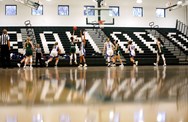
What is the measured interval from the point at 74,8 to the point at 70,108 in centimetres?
2423

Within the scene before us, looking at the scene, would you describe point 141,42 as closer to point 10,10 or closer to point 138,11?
point 138,11

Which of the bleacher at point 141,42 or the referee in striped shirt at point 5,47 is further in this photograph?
the bleacher at point 141,42

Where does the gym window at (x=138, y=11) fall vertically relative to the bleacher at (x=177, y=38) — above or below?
above

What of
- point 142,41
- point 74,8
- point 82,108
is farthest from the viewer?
point 74,8

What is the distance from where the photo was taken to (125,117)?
9.01 feet

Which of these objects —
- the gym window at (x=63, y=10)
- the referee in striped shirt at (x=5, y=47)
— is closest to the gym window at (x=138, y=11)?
the gym window at (x=63, y=10)

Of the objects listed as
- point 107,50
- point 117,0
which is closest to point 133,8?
point 117,0

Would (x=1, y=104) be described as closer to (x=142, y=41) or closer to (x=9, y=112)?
(x=9, y=112)

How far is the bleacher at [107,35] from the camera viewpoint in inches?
800

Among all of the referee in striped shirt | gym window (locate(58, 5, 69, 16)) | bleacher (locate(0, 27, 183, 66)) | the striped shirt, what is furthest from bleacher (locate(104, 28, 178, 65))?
the striped shirt

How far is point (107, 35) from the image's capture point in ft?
80.8

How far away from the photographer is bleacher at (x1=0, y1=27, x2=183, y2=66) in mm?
20328

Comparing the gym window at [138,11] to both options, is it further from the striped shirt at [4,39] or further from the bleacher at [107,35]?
the striped shirt at [4,39]

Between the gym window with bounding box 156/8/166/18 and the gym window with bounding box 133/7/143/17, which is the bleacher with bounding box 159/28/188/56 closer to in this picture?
the gym window with bounding box 156/8/166/18
